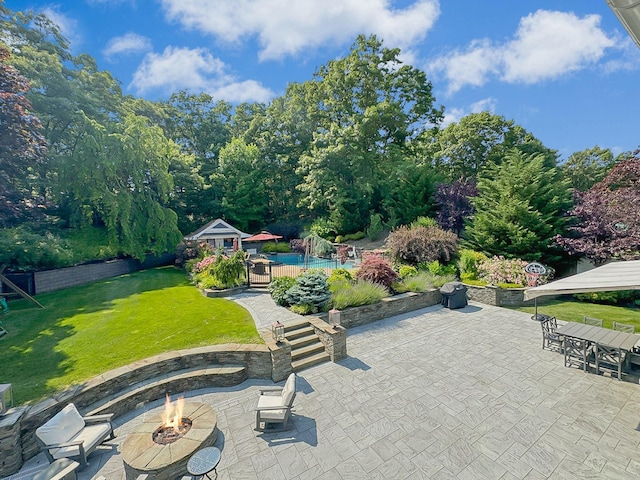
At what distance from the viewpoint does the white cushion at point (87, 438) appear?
15.0 feet

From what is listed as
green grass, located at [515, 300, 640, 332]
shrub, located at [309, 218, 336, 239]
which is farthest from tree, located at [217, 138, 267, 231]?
green grass, located at [515, 300, 640, 332]

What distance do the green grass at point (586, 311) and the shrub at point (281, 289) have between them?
9.81 meters

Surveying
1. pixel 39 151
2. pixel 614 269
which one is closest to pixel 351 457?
pixel 614 269

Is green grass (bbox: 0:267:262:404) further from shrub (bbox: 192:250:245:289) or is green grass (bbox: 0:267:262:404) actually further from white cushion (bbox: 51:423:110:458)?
white cushion (bbox: 51:423:110:458)

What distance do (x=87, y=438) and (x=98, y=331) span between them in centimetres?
489

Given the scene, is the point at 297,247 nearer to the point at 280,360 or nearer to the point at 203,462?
the point at 280,360

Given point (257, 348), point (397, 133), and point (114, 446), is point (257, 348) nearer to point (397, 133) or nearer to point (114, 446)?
point (114, 446)

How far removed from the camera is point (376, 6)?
7594mm

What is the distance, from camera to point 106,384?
596cm

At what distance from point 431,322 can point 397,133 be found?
24528mm

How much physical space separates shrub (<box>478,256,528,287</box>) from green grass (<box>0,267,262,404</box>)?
11.5 m

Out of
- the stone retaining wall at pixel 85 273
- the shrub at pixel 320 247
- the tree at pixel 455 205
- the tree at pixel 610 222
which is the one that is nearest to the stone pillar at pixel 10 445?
the stone retaining wall at pixel 85 273

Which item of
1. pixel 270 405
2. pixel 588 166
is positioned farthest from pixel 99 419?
pixel 588 166

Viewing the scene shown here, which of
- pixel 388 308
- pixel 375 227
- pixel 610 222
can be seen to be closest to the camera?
pixel 388 308
